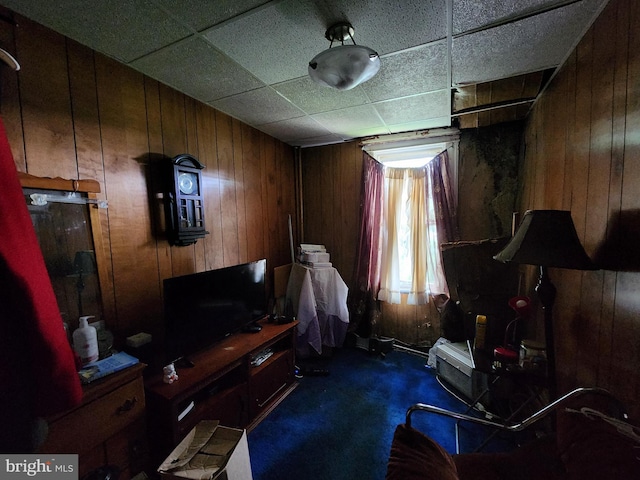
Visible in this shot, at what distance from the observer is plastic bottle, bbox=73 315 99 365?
1.25 metres

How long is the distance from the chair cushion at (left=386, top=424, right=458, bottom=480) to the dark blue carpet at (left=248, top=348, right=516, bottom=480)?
32.9 inches

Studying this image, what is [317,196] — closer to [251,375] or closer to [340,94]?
[340,94]

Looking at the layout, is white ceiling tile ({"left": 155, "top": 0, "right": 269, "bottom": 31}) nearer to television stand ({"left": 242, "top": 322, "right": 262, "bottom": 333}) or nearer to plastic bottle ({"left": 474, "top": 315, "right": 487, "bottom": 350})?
television stand ({"left": 242, "top": 322, "right": 262, "bottom": 333})

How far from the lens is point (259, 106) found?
2229 mm

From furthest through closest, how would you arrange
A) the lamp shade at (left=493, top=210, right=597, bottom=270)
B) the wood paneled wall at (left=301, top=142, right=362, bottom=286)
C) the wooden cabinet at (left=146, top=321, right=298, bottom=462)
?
the wood paneled wall at (left=301, top=142, right=362, bottom=286), the wooden cabinet at (left=146, top=321, right=298, bottom=462), the lamp shade at (left=493, top=210, right=597, bottom=270)

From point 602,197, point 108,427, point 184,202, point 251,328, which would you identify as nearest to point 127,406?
point 108,427

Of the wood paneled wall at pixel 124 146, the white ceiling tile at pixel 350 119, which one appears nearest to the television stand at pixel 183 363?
the wood paneled wall at pixel 124 146

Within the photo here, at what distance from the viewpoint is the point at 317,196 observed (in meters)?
3.40

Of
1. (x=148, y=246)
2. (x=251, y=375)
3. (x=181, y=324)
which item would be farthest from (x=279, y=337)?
(x=148, y=246)

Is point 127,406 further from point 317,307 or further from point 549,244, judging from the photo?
point 549,244

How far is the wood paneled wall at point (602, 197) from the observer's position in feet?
3.21

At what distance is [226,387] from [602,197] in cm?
231

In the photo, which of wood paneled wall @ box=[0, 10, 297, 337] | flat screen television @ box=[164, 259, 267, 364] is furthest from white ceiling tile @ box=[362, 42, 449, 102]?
flat screen television @ box=[164, 259, 267, 364]

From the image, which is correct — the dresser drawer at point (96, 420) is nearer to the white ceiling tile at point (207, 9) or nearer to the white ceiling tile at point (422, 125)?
the white ceiling tile at point (207, 9)
